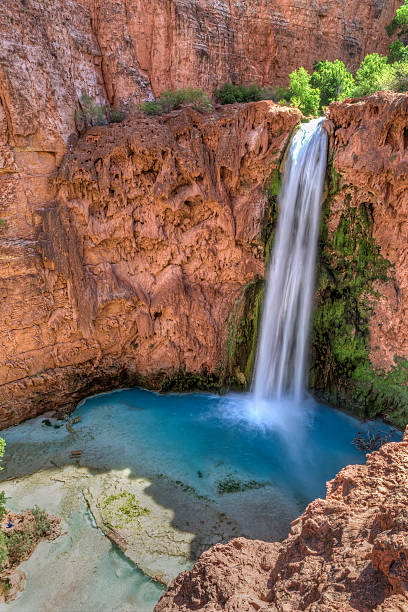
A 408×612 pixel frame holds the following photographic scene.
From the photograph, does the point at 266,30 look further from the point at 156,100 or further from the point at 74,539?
the point at 74,539

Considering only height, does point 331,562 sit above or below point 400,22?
below

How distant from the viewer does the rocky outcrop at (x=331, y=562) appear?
134 inches

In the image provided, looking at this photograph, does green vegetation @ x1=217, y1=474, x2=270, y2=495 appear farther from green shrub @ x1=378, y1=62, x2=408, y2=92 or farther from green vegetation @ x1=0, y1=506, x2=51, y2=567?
green shrub @ x1=378, y1=62, x2=408, y2=92


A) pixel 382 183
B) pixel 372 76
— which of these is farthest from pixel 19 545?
pixel 372 76

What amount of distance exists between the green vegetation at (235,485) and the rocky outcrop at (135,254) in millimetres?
4898

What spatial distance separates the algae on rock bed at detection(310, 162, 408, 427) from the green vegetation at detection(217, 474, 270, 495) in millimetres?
4922

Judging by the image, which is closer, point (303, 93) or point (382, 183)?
point (382, 183)

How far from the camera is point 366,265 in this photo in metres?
13.2

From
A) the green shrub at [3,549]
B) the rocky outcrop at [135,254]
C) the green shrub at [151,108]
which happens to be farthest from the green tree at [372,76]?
the green shrub at [3,549]

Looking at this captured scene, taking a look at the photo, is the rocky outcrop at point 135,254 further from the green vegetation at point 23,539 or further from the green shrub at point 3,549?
the green shrub at point 3,549

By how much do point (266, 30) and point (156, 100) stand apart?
Result: 6.42 m

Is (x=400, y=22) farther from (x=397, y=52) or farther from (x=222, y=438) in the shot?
(x=222, y=438)

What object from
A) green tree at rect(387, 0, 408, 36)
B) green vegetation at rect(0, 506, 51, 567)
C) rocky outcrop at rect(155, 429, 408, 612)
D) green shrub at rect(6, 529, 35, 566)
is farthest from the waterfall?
green tree at rect(387, 0, 408, 36)

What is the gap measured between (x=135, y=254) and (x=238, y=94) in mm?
8008
